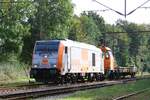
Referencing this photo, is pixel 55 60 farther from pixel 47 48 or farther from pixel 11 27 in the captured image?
pixel 11 27

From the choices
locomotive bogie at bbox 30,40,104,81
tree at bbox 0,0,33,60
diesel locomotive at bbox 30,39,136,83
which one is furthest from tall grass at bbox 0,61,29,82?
tree at bbox 0,0,33,60

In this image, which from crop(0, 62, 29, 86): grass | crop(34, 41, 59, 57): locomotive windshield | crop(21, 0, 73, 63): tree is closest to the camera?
crop(34, 41, 59, 57): locomotive windshield

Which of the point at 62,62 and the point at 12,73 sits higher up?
the point at 62,62

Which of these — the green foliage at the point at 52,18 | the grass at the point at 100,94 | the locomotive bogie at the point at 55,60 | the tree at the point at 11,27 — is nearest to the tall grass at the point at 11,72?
the locomotive bogie at the point at 55,60

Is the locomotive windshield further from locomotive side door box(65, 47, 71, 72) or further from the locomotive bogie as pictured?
locomotive side door box(65, 47, 71, 72)

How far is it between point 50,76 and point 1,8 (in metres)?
28.3

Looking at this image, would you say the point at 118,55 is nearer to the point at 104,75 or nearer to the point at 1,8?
the point at 1,8

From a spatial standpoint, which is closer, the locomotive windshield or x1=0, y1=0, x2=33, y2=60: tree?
the locomotive windshield

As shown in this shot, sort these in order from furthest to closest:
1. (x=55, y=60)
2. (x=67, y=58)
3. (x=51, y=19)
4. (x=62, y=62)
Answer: (x=51, y=19) < (x=67, y=58) < (x=62, y=62) < (x=55, y=60)

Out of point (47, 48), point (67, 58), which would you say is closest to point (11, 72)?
point (67, 58)

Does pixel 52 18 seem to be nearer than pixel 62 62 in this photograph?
No

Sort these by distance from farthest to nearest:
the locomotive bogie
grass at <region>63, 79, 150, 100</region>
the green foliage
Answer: the green foliage < the locomotive bogie < grass at <region>63, 79, 150, 100</region>

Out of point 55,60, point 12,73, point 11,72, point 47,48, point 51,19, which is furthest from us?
point 51,19

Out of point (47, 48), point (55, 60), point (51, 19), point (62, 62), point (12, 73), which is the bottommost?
point (12, 73)
